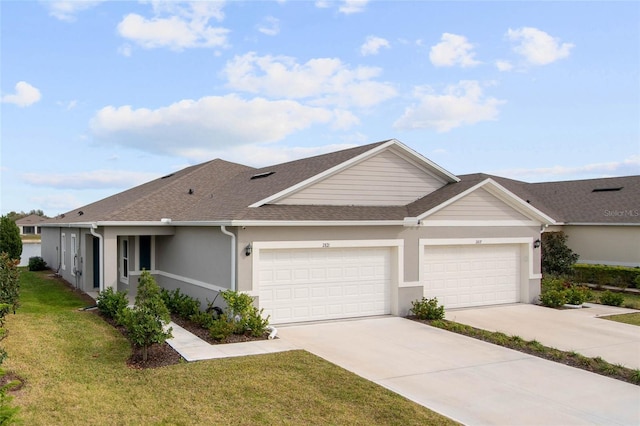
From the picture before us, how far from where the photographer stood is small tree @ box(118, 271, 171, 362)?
919 centimetres

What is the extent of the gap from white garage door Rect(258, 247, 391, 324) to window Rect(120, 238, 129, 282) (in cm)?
683

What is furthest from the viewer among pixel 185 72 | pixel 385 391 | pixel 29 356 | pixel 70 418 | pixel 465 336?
pixel 185 72

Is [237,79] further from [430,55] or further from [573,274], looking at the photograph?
[573,274]

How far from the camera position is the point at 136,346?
9.73 m

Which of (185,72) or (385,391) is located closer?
(385,391)

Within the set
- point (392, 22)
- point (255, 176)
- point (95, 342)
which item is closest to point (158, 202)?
point (255, 176)

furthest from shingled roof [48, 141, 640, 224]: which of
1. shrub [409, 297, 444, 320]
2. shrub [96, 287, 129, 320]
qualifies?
shrub [409, 297, 444, 320]

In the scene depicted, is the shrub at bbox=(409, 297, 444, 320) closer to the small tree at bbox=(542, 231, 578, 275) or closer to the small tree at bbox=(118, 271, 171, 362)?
the small tree at bbox=(118, 271, 171, 362)

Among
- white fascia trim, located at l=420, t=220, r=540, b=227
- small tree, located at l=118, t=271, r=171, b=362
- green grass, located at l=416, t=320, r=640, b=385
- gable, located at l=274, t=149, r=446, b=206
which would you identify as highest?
gable, located at l=274, t=149, r=446, b=206

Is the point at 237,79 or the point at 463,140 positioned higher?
the point at 237,79

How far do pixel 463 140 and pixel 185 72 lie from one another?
1005cm

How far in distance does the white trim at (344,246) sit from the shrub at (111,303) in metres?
3.34

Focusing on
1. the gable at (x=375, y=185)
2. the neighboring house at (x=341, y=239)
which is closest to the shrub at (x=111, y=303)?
the neighboring house at (x=341, y=239)

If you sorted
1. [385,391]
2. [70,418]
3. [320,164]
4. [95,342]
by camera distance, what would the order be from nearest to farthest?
[70,418], [385,391], [95,342], [320,164]
